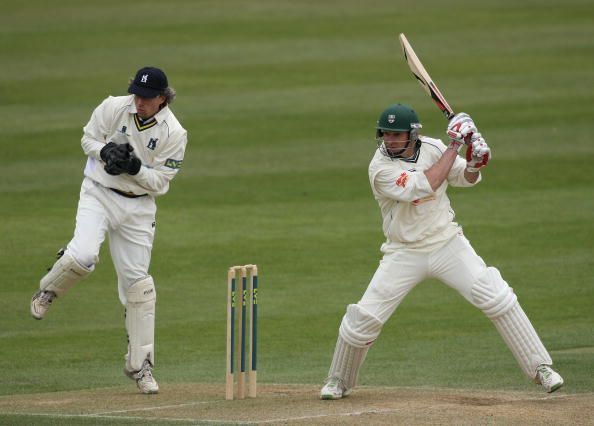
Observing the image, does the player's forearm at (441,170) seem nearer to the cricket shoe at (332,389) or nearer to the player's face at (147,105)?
the cricket shoe at (332,389)

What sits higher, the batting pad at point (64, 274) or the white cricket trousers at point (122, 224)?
the white cricket trousers at point (122, 224)

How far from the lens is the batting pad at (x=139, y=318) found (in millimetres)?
8383

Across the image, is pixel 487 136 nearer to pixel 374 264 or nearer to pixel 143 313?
pixel 374 264

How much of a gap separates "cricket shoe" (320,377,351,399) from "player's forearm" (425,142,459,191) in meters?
1.41

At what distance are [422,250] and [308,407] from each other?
1.23 meters

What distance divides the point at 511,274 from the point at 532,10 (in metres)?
13.0

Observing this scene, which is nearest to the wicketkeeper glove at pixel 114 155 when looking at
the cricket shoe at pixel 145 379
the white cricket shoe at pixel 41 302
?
the white cricket shoe at pixel 41 302

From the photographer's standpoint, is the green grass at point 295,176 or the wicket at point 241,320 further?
the green grass at point 295,176

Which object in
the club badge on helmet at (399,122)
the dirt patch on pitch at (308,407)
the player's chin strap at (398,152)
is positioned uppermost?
the club badge on helmet at (399,122)

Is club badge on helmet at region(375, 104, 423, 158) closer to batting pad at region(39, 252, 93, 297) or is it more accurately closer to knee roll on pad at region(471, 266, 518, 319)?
knee roll on pad at region(471, 266, 518, 319)

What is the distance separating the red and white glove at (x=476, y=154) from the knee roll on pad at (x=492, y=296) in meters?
0.69

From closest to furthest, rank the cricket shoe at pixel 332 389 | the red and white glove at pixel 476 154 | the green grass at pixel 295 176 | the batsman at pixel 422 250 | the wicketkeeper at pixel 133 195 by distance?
the red and white glove at pixel 476 154 < the batsman at pixel 422 250 < the cricket shoe at pixel 332 389 < the wicketkeeper at pixel 133 195 < the green grass at pixel 295 176

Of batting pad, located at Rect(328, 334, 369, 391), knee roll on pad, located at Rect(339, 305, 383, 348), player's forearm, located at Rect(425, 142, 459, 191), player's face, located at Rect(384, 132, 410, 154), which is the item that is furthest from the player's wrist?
batting pad, located at Rect(328, 334, 369, 391)

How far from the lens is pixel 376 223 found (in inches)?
562
